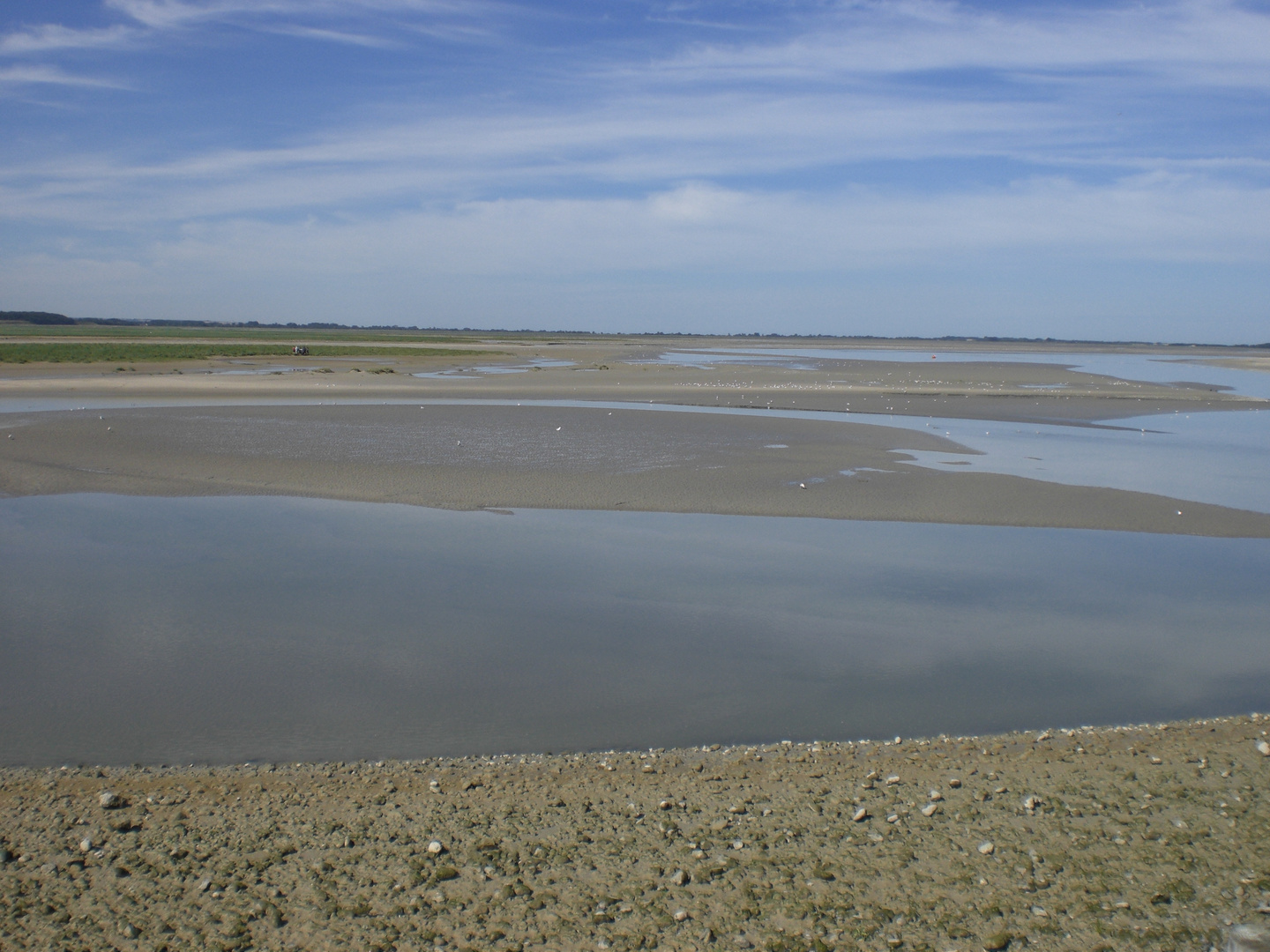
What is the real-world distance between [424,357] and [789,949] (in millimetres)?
60519

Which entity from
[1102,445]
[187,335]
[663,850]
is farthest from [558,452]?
[187,335]

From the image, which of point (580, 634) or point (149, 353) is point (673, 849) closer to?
point (580, 634)

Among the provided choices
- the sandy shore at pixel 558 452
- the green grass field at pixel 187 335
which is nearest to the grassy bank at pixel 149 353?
the sandy shore at pixel 558 452

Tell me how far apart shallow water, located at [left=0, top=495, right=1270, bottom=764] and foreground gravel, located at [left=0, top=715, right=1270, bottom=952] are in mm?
532

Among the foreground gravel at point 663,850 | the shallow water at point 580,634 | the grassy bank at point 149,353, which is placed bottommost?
the foreground gravel at point 663,850

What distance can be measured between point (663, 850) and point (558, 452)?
13.5 metres

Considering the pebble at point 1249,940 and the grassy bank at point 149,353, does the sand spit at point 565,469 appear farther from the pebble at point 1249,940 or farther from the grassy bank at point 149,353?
the grassy bank at point 149,353

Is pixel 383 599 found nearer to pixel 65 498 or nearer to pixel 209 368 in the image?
pixel 65 498

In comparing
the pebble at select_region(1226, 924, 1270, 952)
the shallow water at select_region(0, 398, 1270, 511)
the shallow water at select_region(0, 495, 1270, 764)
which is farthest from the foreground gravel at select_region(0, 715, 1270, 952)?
the shallow water at select_region(0, 398, 1270, 511)

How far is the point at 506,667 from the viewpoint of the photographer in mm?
7195

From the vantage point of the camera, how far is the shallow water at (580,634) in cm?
623

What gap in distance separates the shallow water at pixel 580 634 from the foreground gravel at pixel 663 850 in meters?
0.53

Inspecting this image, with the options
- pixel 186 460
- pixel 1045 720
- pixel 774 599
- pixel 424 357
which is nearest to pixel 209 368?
pixel 424 357

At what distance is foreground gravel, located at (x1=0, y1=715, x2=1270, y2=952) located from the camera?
397 cm
